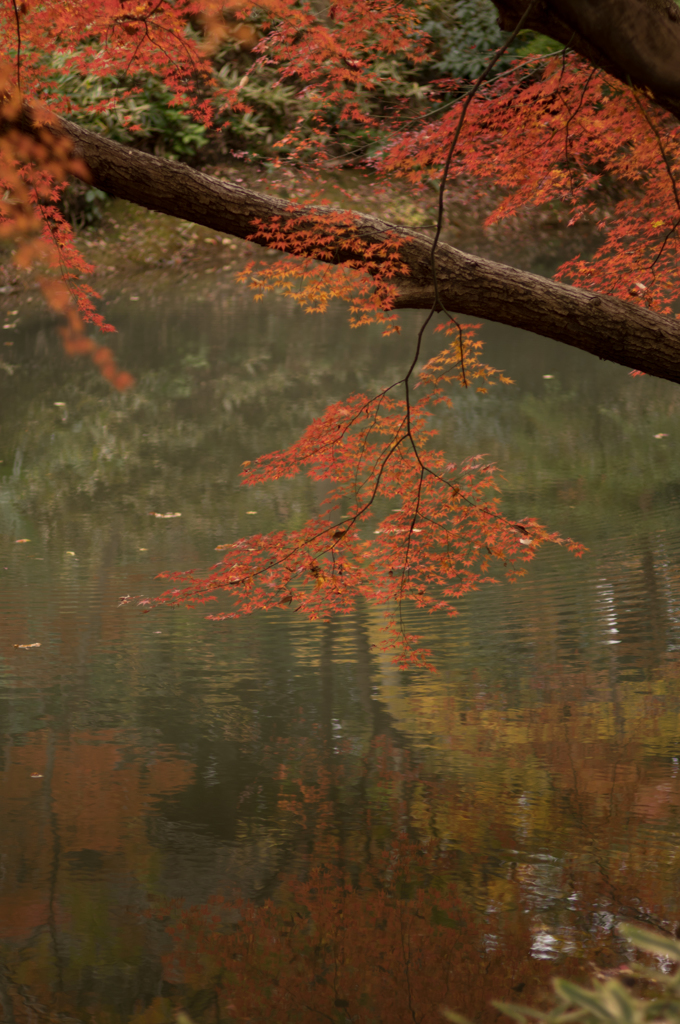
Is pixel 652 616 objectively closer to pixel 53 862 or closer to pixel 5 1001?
pixel 53 862

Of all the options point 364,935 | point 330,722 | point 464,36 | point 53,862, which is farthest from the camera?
point 464,36

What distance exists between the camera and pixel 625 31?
7.39 feet

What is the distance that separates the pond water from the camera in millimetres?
2125

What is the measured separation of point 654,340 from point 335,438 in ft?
3.38

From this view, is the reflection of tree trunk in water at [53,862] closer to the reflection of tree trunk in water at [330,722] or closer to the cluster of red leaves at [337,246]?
the reflection of tree trunk in water at [330,722]

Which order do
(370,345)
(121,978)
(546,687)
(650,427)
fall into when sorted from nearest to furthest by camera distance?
(121,978)
(546,687)
(650,427)
(370,345)

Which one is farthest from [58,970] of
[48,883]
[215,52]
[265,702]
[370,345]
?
[215,52]

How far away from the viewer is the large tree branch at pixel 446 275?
9.52 ft

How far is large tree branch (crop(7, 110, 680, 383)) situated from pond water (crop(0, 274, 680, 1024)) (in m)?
1.14

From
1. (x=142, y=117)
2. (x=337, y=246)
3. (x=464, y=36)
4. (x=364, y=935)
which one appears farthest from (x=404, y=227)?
(x=464, y=36)

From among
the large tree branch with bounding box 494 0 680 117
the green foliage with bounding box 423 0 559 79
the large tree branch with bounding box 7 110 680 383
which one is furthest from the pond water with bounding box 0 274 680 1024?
the green foliage with bounding box 423 0 559 79

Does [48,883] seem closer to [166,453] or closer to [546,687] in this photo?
[546,687]

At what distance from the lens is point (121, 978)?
212 cm

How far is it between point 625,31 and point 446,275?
867 millimetres
